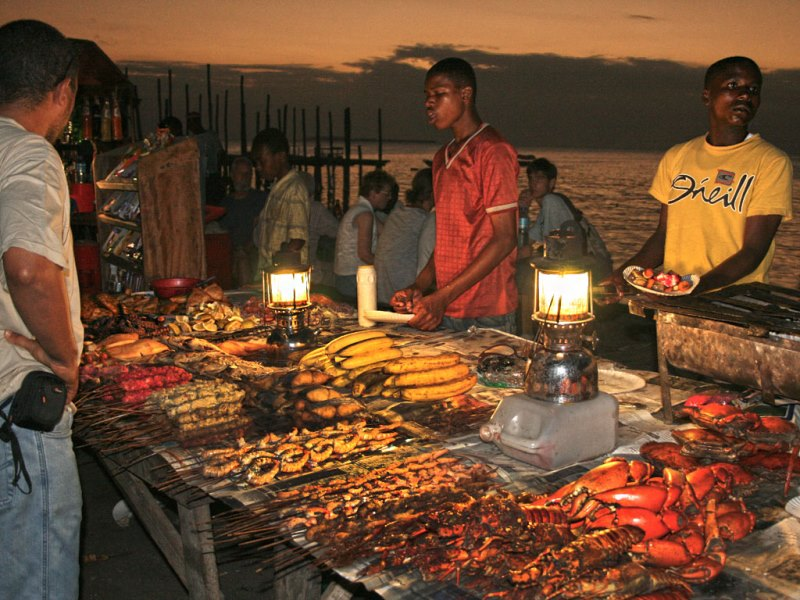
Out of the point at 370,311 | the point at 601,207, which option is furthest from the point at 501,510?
the point at 601,207

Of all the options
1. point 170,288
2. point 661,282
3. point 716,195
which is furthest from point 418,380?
point 170,288

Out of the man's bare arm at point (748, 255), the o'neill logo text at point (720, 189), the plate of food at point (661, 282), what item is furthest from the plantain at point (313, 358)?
the o'neill logo text at point (720, 189)

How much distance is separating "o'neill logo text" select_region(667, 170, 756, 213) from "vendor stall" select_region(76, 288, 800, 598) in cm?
105

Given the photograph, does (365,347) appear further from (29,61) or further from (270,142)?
(270,142)

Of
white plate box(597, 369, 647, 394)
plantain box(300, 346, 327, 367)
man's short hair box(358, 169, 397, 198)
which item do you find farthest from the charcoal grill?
man's short hair box(358, 169, 397, 198)

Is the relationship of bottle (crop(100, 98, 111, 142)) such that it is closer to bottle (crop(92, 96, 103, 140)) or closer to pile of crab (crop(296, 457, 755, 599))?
bottle (crop(92, 96, 103, 140))

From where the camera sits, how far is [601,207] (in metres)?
→ 34.5

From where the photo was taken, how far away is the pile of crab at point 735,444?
2.49 metres

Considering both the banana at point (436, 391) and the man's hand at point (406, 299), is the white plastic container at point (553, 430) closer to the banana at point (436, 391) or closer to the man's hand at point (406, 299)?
the banana at point (436, 391)

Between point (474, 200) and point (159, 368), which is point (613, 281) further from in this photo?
point (159, 368)

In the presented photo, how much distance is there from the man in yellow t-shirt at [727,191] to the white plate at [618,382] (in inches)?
17.5

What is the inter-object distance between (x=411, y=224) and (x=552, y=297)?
480 cm

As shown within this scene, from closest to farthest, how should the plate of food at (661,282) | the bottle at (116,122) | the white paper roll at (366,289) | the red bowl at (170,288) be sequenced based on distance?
the plate of food at (661,282)
the white paper roll at (366,289)
the red bowl at (170,288)
the bottle at (116,122)

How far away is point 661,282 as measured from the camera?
3.27 meters
